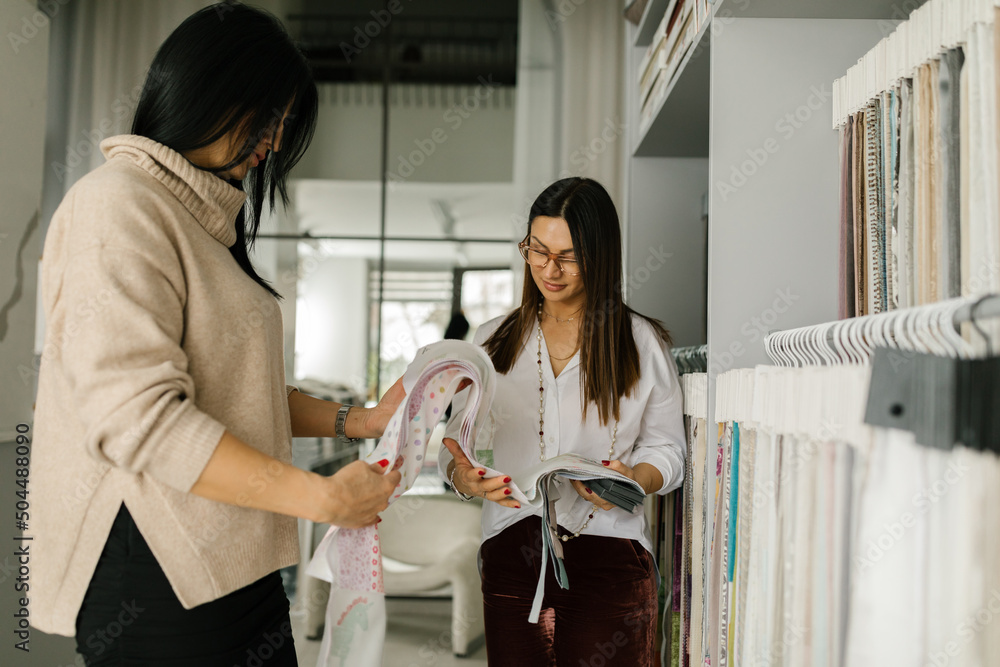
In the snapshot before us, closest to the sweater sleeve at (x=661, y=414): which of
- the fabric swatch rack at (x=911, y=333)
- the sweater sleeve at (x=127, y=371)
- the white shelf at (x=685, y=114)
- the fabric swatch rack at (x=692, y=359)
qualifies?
the fabric swatch rack at (x=692, y=359)

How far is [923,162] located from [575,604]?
1045mm

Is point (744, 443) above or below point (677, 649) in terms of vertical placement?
above

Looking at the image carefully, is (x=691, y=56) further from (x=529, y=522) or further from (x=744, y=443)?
(x=529, y=522)

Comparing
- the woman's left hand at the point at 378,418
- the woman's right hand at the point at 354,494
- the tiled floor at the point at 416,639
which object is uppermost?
the woman's left hand at the point at 378,418

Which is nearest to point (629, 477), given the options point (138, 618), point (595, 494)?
point (595, 494)

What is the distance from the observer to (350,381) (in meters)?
3.65

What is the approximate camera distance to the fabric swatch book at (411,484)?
1.19 m

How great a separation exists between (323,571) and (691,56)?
4.39 ft

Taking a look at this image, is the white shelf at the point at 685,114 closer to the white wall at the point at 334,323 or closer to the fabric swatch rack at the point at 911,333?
the fabric swatch rack at the point at 911,333

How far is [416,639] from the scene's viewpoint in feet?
10.3

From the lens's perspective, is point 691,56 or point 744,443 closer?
point 744,443

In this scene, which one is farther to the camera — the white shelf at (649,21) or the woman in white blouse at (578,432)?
the white shelf at (649,21)

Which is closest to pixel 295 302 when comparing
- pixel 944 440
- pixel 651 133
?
pixel 651 133

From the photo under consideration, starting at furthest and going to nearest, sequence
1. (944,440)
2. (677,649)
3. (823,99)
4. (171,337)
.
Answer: (677,649) → (823,99) → (171,337) → (944,440)
